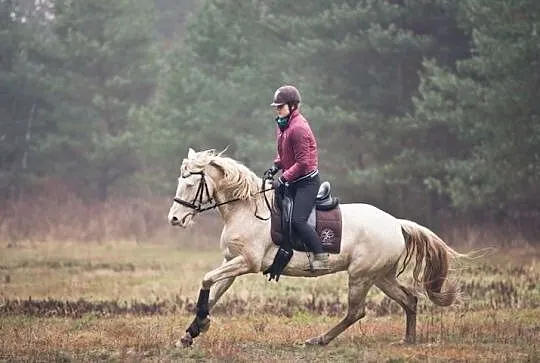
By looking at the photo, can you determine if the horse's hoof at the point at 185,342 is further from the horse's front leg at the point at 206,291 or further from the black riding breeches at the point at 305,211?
the black riding breeches at the point at 305,211

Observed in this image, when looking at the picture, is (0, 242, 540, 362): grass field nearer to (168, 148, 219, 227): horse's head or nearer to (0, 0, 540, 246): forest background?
(168, 148, 219, 227): horse's head

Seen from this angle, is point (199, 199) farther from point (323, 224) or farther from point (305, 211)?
point (323, 224)

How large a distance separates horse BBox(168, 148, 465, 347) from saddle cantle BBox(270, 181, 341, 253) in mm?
93


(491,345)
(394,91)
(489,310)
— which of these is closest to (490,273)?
(489,310)

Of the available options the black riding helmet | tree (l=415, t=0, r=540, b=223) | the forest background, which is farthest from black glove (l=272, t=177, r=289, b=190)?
the forest background

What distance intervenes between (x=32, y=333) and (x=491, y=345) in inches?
222

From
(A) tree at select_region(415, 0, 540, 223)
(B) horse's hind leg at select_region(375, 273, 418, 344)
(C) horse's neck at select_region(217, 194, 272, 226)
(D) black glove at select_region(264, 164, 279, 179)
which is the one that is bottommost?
(B) horse's hind leg at select_region(375, 273, 418, 344)

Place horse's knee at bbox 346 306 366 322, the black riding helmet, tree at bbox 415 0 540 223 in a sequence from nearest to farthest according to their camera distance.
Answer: the black riding helmet < horse's knee at bbox 346 306 366 322 < tree at bbox 415 0 540 223

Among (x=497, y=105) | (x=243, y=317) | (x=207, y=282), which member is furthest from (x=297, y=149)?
(x=497, y=105)

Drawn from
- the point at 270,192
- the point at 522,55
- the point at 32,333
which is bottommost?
the point at 32,333

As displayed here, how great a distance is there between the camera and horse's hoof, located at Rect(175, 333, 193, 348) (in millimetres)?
10523

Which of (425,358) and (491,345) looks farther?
(491,345)

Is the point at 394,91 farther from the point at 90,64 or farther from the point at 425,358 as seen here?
the point at 425,358

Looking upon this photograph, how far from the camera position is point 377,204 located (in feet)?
103
